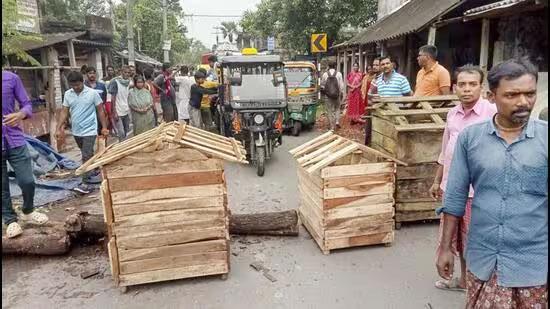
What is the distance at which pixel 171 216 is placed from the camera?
353 cm

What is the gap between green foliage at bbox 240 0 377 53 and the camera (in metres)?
18.3

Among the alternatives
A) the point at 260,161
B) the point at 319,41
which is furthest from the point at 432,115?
the point at 319,41

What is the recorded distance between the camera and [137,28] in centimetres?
3372

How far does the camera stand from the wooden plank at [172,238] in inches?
138

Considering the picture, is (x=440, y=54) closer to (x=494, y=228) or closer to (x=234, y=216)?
(x=234, y=216)

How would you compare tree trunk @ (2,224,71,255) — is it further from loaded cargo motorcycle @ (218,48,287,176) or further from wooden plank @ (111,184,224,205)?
loaded cargo motorcycle @ (218,48,287,176)

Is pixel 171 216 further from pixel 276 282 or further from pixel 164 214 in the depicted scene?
pixel 276 282

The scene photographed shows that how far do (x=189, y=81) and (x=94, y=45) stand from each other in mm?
9808

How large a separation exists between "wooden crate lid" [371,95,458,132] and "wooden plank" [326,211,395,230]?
34.9 inches

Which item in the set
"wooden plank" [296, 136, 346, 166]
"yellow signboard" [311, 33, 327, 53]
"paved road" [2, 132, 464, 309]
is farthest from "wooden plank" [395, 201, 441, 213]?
"yellow signboard" [311, 33, 327, 53]

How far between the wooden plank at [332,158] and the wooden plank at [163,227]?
3.08 feet

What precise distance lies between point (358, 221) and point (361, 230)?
0.11m

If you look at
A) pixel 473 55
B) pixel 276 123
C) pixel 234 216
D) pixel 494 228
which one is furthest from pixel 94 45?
pixel 494 228

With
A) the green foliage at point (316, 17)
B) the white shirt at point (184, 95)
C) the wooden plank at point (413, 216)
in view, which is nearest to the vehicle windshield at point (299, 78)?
the white shirt at point (184, 95)
